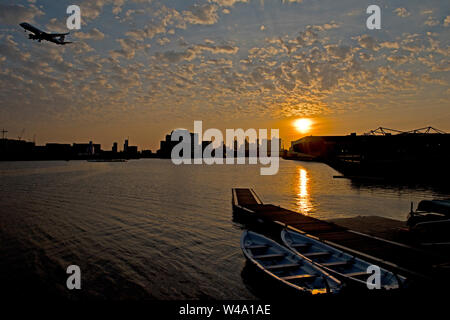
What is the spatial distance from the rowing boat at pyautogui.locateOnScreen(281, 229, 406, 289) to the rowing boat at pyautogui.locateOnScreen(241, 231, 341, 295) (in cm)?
76

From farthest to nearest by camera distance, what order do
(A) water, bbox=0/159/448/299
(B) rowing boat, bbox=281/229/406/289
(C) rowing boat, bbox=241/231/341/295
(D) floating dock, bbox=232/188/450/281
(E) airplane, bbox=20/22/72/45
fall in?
(E) airplane, bbox=20/22/72/45 < (A) water, bbox=0/159/448/299 < (D) floating dock, bbox=232/188/450/281 < (B) rowing boat, bbox=281/229/406/289 < (C) rowing boat, bbox=241/231/341/295

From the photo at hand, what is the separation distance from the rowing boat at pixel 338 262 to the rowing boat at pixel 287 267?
763 millimetres

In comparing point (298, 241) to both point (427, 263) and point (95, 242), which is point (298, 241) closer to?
point (427, 263)

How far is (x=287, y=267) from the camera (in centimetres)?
1332

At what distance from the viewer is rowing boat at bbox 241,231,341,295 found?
36.1 ft

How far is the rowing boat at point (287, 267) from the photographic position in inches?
433

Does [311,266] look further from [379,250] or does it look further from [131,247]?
[131,247]

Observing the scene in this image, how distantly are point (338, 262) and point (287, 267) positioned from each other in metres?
2.61
